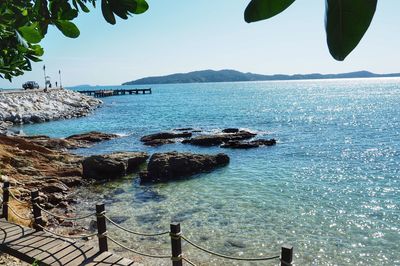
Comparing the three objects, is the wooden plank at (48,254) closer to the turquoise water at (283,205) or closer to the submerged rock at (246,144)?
the turquoise water at (283,205)

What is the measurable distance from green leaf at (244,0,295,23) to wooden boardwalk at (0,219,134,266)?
7011 mm

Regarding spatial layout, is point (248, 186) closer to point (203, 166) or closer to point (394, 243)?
point (203, 166)

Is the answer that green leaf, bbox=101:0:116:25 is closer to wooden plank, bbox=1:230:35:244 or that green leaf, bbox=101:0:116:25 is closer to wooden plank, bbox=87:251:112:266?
wooden plank, bbox=87:251:112:266

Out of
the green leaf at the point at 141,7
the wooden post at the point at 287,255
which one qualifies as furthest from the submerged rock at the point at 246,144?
the green leaf at the point at 141,7

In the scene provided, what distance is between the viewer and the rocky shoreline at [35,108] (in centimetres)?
4797

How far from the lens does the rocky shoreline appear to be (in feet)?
157

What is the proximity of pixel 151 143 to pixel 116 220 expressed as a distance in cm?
1893

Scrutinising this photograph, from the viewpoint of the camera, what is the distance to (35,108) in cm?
5416

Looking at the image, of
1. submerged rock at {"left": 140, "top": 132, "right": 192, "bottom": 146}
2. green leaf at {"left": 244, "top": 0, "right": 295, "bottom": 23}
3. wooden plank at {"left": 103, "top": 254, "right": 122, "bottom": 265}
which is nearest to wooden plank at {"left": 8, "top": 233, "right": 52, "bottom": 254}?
wooden plank at {"left": 103, "top": 254, "right": 122, "bottom": 265}

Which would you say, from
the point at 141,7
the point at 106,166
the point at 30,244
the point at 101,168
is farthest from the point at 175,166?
the point at 141,7

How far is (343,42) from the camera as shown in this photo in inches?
34.4

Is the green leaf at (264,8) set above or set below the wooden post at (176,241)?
above

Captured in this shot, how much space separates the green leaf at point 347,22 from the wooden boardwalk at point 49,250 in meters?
7.13

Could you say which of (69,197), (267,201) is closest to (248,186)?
(267,201)
